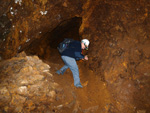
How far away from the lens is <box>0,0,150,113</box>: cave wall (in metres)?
3.19

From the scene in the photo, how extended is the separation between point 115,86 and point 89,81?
0.84 meters

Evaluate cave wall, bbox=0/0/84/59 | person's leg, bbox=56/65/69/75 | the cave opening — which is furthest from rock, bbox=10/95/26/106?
the cave opening

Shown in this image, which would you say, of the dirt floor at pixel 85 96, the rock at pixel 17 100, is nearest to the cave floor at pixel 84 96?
the dirt floor at pixel 85 96

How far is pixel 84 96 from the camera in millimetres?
3404

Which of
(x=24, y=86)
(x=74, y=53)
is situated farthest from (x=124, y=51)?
(x=24, y=86)

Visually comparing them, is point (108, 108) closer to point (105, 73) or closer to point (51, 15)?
point (105, 73)

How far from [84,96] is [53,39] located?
3.00m

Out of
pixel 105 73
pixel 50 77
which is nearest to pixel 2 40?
pixel 50 77

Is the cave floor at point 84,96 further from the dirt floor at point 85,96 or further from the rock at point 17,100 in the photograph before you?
the rock at point 17,100

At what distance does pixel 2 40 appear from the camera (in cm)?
319

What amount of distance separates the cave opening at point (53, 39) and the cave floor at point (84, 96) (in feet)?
4.84

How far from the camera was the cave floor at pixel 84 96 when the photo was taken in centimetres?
296

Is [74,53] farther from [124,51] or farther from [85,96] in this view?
[124,51]

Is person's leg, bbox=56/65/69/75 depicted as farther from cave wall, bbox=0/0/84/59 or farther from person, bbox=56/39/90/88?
cave wall, bbox=0/0/84/59
